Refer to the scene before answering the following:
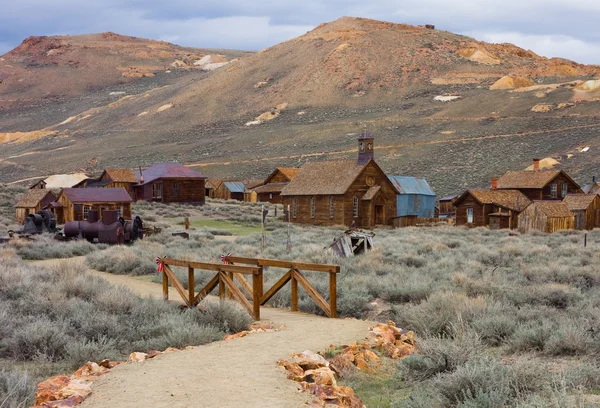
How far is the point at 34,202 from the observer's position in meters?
38.4

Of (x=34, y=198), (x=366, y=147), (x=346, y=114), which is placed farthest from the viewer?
(x=346, y=114)

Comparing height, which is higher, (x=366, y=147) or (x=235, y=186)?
(x=366, y=147)

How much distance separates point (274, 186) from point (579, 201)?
33066 millimetres

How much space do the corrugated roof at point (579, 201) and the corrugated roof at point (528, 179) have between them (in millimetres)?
Result: 5349

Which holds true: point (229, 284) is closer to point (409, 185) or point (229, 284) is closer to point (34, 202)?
point (34, 202)

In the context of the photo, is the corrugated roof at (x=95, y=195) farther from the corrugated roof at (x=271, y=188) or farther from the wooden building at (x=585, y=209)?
the corrugated roof at (x=271, y=188)

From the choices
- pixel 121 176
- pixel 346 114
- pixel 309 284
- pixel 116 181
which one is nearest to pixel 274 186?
pixel 121 176

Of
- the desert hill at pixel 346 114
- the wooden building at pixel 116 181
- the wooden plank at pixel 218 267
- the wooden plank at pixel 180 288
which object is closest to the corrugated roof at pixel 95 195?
the wooden building at pixel 116 181

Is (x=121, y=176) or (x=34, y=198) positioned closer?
(x=34, y=198)

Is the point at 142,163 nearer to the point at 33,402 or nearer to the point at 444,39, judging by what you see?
the point at 444,39

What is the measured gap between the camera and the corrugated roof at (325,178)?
4356 cm

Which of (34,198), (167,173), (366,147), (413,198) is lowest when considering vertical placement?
(413,198)

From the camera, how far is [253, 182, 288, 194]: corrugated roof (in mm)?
64838

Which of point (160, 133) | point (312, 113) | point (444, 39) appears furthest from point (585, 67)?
point (160, 133)
